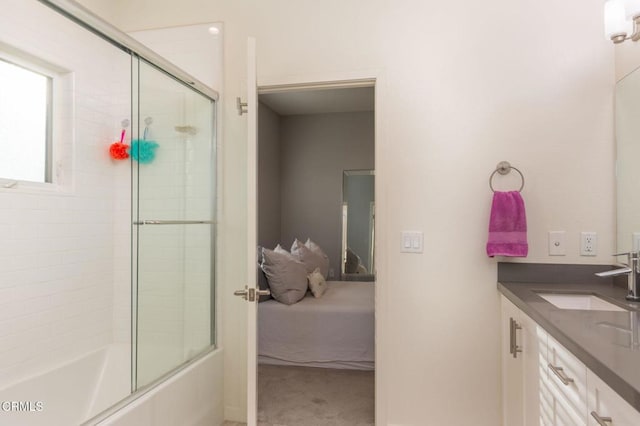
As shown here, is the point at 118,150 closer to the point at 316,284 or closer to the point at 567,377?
the point at 316,284

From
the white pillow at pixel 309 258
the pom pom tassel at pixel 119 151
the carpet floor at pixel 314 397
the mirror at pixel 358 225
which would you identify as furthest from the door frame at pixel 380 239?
the mirror at pixel 358 225

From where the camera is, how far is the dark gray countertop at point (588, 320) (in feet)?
2.97

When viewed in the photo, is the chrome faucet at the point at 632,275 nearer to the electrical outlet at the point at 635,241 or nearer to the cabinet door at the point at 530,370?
the electrical outlet at the point at 635,241

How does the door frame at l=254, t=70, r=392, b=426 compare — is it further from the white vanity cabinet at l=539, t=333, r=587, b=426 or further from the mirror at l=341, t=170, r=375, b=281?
the mirror at l=341, t=170, r=375, b=281

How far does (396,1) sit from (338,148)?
3.39 meters

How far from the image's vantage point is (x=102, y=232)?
2549 mm

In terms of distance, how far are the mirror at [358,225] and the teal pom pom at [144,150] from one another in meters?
3.57

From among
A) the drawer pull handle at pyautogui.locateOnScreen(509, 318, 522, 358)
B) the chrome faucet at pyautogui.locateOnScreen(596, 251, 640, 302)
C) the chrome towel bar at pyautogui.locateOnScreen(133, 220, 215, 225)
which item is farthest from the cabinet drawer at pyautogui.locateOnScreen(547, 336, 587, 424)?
the chrome towel bar at pyautogui.locateOnScreen(133, 220, 215, 225)

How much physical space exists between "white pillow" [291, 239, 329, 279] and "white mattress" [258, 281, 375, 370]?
0.84m

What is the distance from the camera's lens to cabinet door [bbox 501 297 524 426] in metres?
1.75

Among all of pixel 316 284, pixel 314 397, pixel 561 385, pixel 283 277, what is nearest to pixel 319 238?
pixel 316 284

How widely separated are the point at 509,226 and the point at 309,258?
8.73 ft

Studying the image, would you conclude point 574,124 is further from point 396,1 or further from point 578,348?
point 578,348

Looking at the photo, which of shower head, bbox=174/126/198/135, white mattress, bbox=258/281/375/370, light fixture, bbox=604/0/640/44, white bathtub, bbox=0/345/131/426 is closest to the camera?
light fixture, bbox=604/0/640/44
